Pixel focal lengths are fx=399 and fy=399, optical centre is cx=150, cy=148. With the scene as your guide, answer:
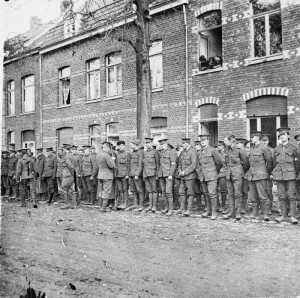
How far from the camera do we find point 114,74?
55.9ft

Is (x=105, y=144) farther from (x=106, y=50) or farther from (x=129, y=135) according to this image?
(x=106, y=50)

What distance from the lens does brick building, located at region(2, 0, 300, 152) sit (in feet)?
37.7

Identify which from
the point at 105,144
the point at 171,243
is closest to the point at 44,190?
the point at 105,144

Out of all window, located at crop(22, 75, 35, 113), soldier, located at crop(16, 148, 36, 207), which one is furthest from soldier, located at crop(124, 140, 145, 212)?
window, located at crop(22, 75, 35, 113)

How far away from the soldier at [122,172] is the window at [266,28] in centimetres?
495

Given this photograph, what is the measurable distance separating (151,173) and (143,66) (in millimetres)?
3278

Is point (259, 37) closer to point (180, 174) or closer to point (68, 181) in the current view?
point (180, 174)

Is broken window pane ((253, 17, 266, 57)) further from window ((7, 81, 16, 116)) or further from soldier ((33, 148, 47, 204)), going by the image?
window ((7, 81, 16, 116))

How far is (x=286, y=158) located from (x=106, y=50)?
1086 centimetres

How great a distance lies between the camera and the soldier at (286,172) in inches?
321

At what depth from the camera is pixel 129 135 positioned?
15.9m

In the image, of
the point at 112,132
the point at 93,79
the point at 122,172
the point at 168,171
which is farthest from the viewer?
the point at 93,79

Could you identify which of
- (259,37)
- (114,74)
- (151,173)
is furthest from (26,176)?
(259,37)

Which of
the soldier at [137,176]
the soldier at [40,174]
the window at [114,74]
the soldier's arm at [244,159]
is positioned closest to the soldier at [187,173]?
the soldier's arm at [244,159]
